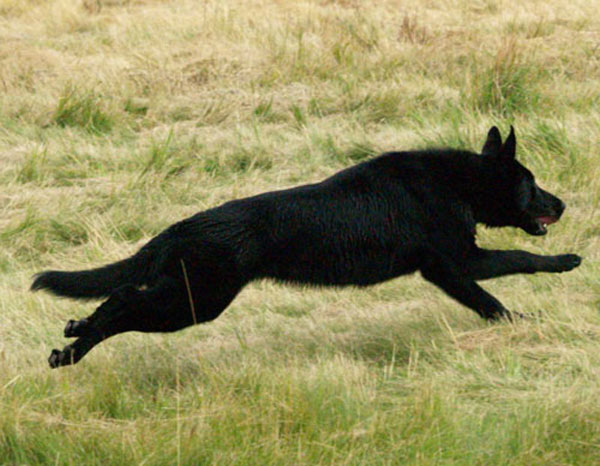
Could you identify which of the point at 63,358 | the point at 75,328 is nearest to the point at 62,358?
the point at 63,358

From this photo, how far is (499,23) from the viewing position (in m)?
10.9

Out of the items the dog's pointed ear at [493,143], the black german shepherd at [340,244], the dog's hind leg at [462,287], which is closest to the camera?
the black german shepherd at [340,244]

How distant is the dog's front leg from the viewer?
15.8 ft

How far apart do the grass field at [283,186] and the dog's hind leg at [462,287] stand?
0.51 feet

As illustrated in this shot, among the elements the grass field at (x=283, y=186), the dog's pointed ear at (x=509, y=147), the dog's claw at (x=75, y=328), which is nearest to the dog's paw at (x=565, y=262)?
the grass field at (x=283, y=186)

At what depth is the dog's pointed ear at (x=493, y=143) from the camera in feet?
17.1

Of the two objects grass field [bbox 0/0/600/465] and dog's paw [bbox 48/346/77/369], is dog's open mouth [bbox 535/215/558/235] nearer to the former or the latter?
grass field [bbox 0/0/600/465]

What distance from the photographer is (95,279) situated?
14.5 feet

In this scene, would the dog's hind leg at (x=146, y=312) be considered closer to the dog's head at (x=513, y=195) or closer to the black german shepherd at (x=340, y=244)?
the black german shepherd at (x=340, y=244)

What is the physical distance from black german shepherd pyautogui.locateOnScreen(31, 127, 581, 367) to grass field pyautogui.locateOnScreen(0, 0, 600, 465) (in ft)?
0.79

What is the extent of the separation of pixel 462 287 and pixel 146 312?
159cm

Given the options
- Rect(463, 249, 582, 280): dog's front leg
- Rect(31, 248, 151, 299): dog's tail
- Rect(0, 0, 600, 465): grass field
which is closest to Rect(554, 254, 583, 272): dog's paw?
Rect(463, 249, 582, 280): dog's front leg

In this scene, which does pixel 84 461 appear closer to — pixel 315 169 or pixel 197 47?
pixel 315 169

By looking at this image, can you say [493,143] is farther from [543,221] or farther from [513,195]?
[543,221]
